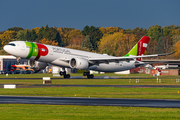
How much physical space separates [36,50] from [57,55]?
15.7 ft

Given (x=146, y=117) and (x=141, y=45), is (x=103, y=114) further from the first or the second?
(x=141, y=45)

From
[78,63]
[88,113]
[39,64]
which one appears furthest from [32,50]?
[88,113]

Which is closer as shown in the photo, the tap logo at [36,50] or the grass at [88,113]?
the grass at [88,113]

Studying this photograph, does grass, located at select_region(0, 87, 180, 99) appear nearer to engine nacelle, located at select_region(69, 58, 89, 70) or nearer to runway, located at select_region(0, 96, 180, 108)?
runway, located at select_region(0, 96, 180, 108)

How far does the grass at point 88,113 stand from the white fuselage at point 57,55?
37211 mm

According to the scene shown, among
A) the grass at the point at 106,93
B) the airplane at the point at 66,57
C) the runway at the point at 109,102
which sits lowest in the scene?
the runway at the point at 109,102

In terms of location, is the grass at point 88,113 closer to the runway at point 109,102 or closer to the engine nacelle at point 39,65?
the runway at point 109,102

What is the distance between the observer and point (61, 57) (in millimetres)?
A: 66938

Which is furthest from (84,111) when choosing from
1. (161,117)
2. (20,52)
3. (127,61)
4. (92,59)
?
(127,61)

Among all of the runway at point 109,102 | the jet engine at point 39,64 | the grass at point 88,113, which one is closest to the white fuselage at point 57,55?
the jet engine at point 39,64

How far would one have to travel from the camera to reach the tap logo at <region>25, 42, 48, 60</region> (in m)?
62.0

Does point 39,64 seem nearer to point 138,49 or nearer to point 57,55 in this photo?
point 57,55

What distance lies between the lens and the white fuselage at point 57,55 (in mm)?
61250

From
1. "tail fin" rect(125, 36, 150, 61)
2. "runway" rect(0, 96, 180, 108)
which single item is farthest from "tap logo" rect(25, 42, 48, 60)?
"runway" rect(0, 96, 180, 108)
